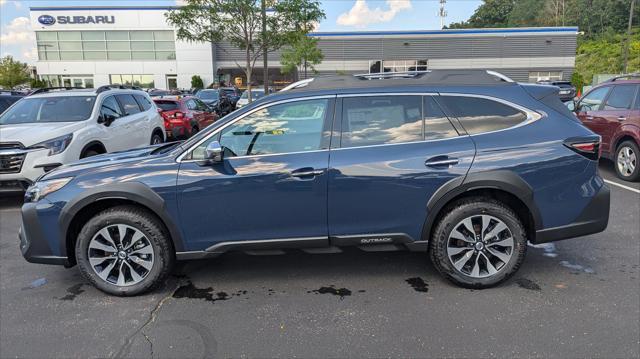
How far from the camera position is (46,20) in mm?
45438

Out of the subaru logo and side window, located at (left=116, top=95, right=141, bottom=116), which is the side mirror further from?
the subaru logo

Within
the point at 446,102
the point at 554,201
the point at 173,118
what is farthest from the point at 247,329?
the point at 173,118

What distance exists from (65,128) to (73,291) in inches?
156

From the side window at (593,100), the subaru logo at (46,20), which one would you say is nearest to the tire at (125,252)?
the side window at (593,100)

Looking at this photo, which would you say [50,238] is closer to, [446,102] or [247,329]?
[247,329]

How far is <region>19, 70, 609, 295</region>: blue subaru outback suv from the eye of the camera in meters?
3.57

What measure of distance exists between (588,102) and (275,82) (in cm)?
4033

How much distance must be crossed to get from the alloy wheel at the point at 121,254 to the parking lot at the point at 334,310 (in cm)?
21

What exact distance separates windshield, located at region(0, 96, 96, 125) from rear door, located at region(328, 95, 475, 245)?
5790 millimetres

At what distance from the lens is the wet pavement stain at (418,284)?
3819mm

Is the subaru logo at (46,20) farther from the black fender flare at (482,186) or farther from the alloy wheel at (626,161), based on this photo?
the black fender flare at (482,186)

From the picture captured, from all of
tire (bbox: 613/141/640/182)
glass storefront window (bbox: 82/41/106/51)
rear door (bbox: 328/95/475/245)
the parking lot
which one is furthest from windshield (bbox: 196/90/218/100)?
glass storefront window (bbox: 82/41/106/51)

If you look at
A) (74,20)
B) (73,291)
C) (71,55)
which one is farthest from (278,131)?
(71,55)

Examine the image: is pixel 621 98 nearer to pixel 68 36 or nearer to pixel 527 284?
pixel 527 284
